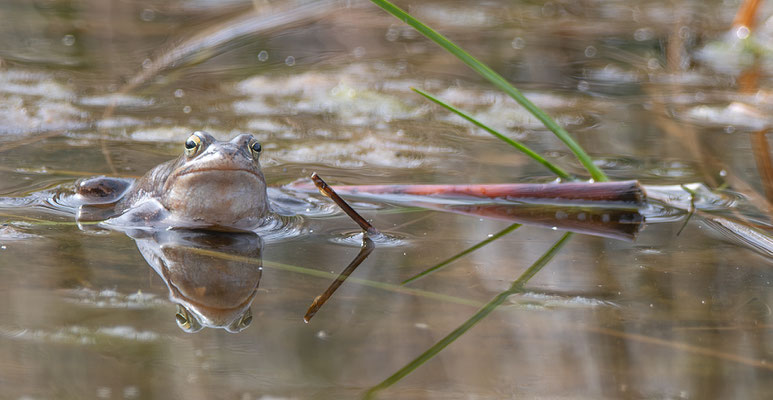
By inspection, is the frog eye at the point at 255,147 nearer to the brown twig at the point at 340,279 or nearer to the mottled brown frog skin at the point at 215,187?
the mottled brown frog skin at the point at 215,187

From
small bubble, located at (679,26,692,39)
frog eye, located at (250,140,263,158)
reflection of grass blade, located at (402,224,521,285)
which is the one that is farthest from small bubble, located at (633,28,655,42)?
frog eye, located at (250,140,263,158)

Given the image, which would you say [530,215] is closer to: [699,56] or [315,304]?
[315,304]

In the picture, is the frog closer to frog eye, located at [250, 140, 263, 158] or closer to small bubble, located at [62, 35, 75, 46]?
frog eye, located at [250, 140, 263, 158]

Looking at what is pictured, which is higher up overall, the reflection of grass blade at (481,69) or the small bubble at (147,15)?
the reflection of grass blade at (481,69)

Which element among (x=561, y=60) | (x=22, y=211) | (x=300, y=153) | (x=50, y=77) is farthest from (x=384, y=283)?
(x=561, y=60)

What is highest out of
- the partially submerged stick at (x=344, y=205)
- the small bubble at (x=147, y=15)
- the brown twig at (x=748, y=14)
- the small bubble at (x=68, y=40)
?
the brown twig at (x=748, y=14)

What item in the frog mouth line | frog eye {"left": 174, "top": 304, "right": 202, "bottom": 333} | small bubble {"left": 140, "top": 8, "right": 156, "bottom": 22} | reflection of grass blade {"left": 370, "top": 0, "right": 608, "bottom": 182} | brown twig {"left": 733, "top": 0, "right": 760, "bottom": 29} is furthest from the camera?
small bubble {"left": 140, "top": 8, "right": 156, "bottom": 22}

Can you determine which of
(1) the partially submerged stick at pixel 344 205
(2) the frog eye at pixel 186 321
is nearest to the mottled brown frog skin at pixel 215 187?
(1) the partially submerged stick at pixel 344 205
